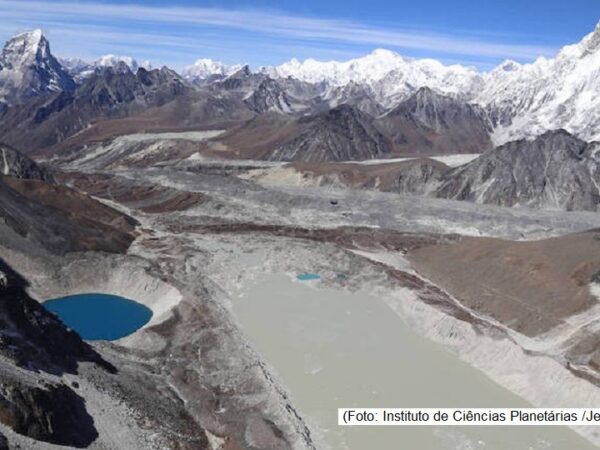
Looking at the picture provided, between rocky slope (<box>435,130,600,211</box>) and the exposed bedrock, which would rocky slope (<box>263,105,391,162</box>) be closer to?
rocky slope (<box>435,130,600,211</box>)

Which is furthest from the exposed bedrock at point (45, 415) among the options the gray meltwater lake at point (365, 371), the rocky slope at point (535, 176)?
the rocky slope at point (535, 176)

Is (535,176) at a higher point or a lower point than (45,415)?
higher

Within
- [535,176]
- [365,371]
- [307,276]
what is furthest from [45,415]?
[535,176]

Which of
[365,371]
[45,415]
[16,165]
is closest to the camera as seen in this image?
[45,415]

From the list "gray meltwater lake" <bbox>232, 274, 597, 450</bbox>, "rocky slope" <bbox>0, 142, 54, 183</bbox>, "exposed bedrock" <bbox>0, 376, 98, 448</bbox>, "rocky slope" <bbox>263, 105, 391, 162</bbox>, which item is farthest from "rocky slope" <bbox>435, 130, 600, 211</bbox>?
"exposed bedrock" <bbox>0, 376, 98, 448</bbox>

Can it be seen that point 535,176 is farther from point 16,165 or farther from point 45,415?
point 45,415

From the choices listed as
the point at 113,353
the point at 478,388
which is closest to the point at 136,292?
the point at 113,353
